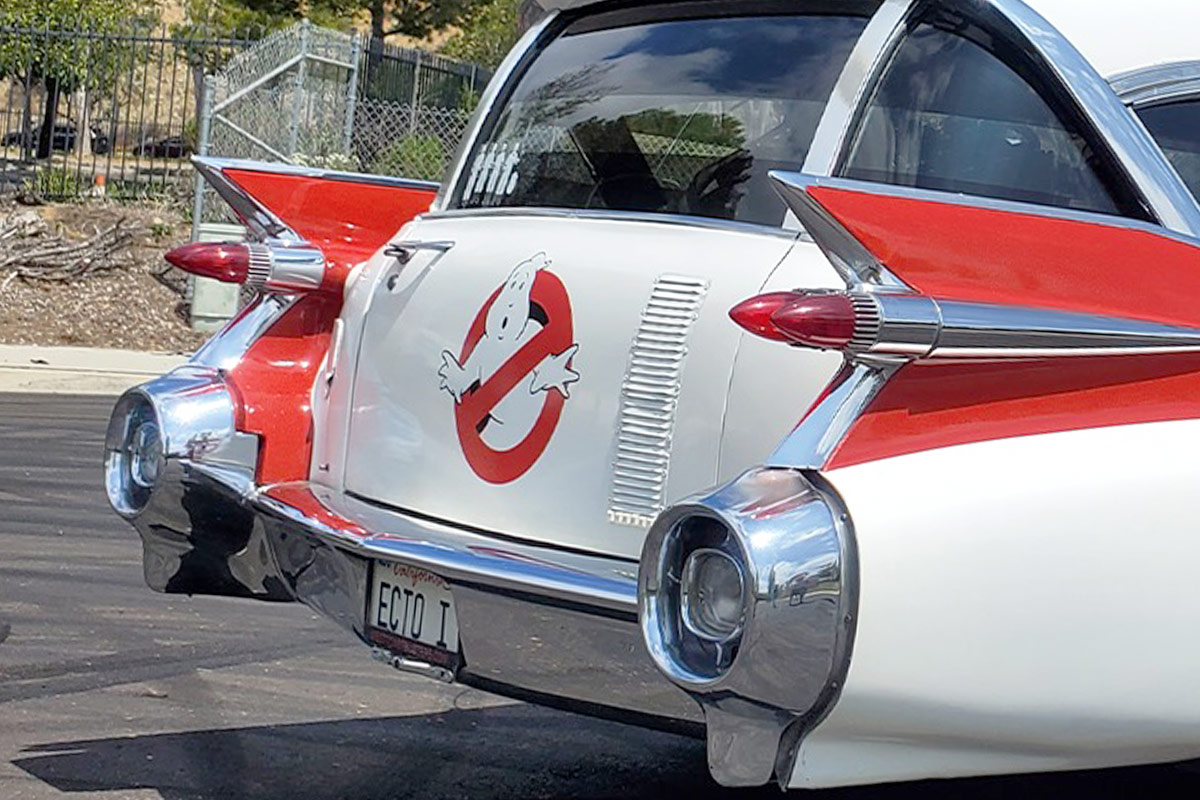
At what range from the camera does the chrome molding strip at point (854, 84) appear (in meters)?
3.89

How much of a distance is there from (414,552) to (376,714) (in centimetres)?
178

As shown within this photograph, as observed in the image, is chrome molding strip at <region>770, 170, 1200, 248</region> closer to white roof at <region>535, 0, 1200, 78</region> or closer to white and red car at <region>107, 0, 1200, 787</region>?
white and red car at <region>107, 0, 1200, 787</region>

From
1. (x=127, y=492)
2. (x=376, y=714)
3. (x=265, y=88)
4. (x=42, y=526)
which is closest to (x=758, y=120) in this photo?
(x=127, y=492)

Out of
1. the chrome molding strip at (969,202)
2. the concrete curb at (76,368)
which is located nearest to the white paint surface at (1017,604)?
the chrome molding strip at (969,202)

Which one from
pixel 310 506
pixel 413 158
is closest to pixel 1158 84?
pixel 310 506

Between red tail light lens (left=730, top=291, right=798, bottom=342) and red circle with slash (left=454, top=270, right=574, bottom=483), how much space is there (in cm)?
70

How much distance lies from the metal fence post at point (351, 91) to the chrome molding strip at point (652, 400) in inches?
538

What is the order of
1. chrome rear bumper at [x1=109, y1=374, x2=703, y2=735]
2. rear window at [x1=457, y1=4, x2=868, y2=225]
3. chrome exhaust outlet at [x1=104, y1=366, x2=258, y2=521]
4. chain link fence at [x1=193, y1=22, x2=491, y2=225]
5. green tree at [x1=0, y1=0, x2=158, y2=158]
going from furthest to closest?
green tree at [x1=0, y1=0, x2=158, y2=158], chain link fence at [x1=193, y1=22, x2=491, y2=225], chrome exhaust outlet at [x1=104, y1=366, x2=258, y2=521], rear window at [x1=457, y1=4, x2=868, y2=225], chrome rear bumper at [x1=109, y1=374, x2=703, y2=735]

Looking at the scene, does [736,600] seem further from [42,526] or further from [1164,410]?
[42,526]

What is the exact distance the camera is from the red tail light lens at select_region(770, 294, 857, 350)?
315cm

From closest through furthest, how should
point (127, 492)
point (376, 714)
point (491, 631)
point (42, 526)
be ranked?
1. point (491, 631)
2. point (127, 492)
3. point (376, 714)
4. point (42, 526)

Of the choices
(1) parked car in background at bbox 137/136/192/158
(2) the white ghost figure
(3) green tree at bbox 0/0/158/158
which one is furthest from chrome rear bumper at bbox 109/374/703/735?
(3) green tree at bbox 0/0/158/158

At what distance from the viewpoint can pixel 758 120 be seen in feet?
13.6

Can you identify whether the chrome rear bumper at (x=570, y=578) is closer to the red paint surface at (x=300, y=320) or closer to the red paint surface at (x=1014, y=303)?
the red paint surface at (x=300, y=320)
